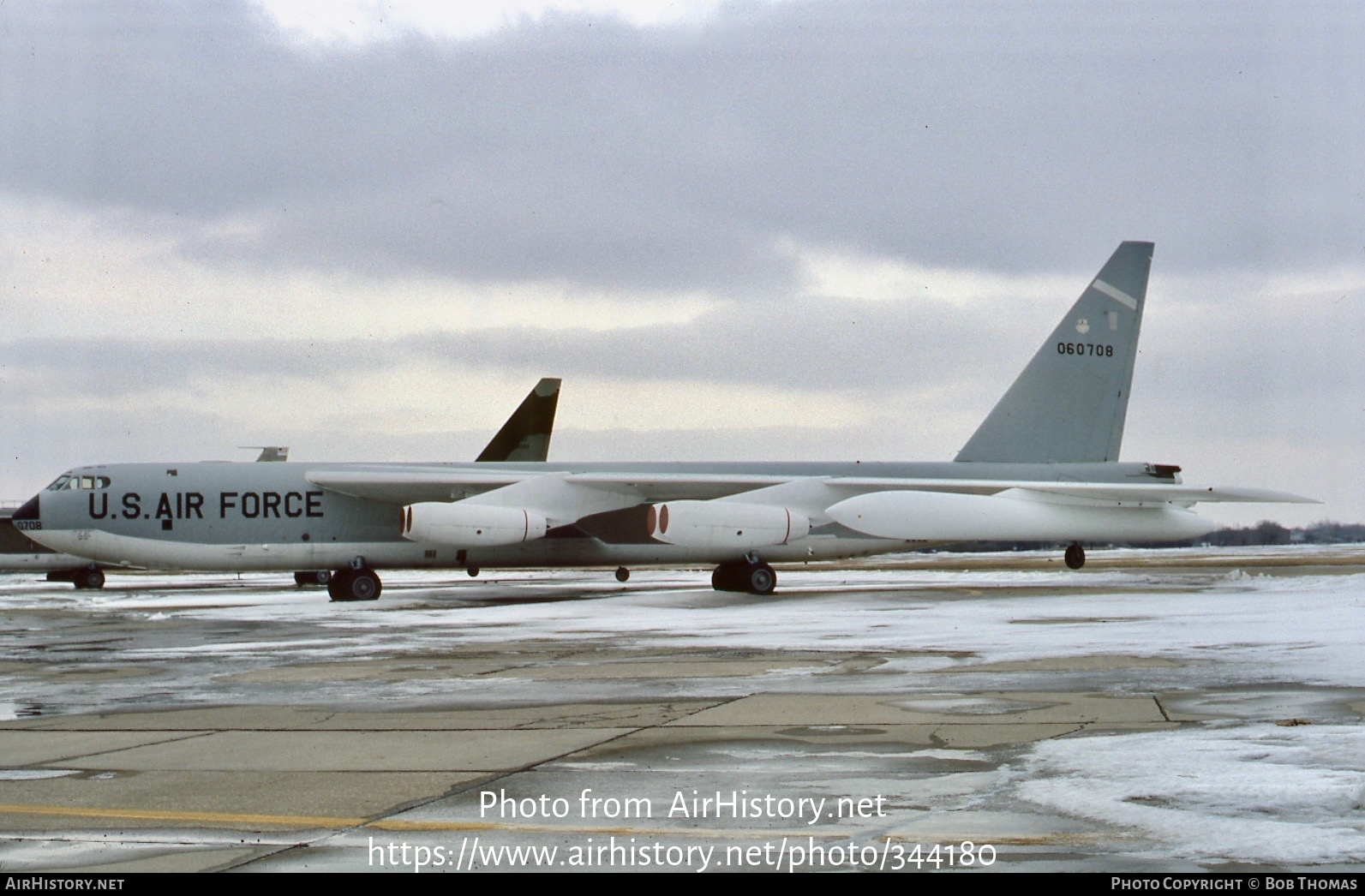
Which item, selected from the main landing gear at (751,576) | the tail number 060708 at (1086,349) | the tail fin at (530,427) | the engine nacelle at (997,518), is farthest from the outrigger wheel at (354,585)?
the tail number 060708 at (1086,349)

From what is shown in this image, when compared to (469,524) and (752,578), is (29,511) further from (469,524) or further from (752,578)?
(752,578)

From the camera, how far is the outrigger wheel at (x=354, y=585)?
27.5m

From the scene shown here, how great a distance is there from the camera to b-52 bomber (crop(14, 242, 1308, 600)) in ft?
87.1

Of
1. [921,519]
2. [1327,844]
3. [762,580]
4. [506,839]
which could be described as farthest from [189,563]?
[1327,844]

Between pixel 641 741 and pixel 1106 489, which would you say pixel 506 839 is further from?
pixel 1106 489

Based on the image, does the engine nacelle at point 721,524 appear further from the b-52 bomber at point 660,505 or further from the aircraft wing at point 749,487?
the aircraft wing at point 749,487

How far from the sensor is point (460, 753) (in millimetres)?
8055

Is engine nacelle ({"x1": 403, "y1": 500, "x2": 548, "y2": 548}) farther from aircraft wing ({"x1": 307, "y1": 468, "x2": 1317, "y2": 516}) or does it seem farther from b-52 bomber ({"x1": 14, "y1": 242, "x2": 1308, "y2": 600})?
aircraft wing ({"x1": 307, "y1": 468, "x2": 1317, "y2": 516})

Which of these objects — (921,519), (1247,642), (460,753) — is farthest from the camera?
(921,519)

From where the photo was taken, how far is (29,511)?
27.0 meters

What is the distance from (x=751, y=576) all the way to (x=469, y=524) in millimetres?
5555

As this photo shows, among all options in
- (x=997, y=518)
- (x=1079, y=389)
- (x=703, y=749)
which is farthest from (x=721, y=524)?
(x=703, y=749)
